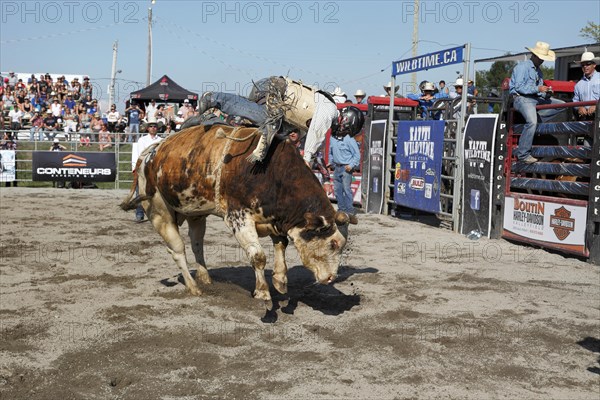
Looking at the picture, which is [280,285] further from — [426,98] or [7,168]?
[7,168]

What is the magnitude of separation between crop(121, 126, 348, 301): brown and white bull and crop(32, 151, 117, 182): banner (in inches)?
564

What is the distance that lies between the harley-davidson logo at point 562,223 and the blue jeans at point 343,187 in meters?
4.20

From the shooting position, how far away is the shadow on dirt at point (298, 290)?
6941mm

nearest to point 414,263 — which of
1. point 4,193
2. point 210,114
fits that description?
point 210,114

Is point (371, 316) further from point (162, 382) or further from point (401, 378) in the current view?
point (162, 382)

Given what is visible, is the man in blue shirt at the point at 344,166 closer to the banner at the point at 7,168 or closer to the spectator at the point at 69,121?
the banner at the point at 7,168

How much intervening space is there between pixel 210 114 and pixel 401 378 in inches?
146

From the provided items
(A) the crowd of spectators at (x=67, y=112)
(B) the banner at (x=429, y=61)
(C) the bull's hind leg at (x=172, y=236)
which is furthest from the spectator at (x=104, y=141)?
(C) the bull's hind leg at (x=172, y=236)

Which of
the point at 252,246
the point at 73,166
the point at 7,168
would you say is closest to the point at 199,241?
the point at 252,246

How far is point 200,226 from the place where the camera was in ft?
25.4

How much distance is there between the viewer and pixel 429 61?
540 inches

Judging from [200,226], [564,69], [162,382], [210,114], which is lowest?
[162,382]

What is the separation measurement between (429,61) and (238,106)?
744 cm

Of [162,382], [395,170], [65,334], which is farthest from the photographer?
[395,170]
